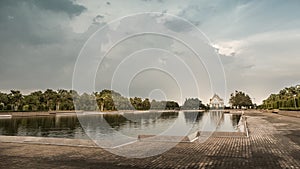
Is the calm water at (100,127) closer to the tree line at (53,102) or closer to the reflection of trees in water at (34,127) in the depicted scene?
the reflection of trees in water at (34,127)

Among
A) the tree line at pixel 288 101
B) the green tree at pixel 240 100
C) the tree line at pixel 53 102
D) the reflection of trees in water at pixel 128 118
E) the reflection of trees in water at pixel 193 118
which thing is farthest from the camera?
the green tree at pixel 240 100

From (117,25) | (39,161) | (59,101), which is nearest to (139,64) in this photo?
(117,25)

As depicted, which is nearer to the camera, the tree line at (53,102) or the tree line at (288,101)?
the tree line at (288,101)

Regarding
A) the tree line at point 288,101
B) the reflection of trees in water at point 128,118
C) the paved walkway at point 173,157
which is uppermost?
the tree line at point 288,101

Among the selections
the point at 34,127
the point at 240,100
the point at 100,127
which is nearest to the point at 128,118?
the point at 100,127

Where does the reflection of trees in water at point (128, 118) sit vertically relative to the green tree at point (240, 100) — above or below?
below

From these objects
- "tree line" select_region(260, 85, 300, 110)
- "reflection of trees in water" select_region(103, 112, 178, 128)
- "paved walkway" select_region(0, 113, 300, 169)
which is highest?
"tree line" select_region(260, 85, 300, 110)

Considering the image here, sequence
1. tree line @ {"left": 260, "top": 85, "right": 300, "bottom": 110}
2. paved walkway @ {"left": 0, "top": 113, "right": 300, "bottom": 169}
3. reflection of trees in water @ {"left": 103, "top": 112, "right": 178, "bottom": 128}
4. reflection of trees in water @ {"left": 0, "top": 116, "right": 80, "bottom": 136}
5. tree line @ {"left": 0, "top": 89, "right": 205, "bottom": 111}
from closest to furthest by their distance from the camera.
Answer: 1. paved walkway @ {"left": 0, "top": 113, "right": 300, "bottom": 169}
2. reflection of trees in water @ {"left": 0, "top": 116, "right": 80, "bottom": 136}
3. reflection of trees in water @ {"left": 103, "top": 112, "right": 178, "bottom": 128}
4. tree line @ {"left": 260, "top": 85, "right": 300, "bottom": 110}
5. tree line @ {"left": 0, "top": 89, "right": 205, "bottom": 111}

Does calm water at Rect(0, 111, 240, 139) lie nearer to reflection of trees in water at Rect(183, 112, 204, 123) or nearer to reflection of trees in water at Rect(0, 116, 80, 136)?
reflection of trees in water at Rect(0, 116, 80, 136)

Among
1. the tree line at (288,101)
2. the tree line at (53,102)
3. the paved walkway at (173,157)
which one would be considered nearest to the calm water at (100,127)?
the paved walkway at (173,157)

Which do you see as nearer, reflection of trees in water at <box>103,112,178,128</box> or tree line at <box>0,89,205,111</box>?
reflection of trees in water at <box>103,112,178,128</box>

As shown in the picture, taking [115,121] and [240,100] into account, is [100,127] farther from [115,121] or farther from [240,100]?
[240,100]

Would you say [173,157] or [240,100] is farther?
[240,100]

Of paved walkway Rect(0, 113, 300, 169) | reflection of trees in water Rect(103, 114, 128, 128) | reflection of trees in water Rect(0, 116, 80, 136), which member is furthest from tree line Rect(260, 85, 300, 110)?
paved walkway Rect(0, 113, 300, 169)
